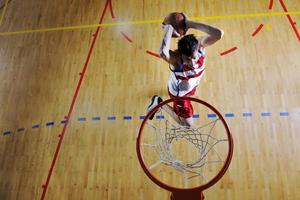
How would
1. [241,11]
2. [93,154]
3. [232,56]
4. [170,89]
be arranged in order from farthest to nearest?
1. [241,11]
2. [232,56]
3. [93,154]
4. [170,89]

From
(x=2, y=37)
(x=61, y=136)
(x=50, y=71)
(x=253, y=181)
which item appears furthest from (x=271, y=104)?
(x=2, y=37)

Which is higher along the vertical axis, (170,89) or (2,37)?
(2,37)

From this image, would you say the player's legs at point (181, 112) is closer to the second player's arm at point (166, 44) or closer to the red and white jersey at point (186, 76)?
the red and white jersey at point (186, 76)

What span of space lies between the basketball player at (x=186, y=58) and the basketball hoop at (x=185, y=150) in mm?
195

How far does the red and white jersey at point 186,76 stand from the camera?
3131 mm

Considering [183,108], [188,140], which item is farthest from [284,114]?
[183,108]

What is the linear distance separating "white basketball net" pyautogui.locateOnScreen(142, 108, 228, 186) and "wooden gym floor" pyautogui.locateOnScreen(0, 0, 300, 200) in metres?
0.25

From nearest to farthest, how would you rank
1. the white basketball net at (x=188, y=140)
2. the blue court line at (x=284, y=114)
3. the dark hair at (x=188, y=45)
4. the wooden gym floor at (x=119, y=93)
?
1. the dark hair at (x=188, y=45)
2. the white basketball net at (x=188, y=140)
3. the wooden gym floor at (x=119, y=93)
4. the blue court line at (x=284, y=114)

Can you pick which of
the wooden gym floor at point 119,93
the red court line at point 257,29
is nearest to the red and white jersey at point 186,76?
the wooden gym floor at point 119,93

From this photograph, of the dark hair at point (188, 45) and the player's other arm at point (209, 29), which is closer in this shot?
the dark hair at point (188, 45)

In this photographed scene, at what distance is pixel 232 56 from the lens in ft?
14.3

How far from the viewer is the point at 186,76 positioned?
3.24 meters

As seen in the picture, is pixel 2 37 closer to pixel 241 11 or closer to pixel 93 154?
pixel 93 154

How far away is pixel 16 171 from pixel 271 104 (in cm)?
323
